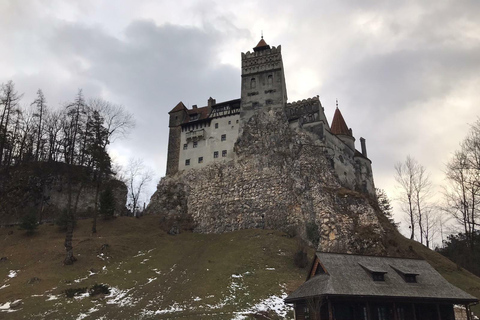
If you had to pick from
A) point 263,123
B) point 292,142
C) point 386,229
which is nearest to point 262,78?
point 263,123

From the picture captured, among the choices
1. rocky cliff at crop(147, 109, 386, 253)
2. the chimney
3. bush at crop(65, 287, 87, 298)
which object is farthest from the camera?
the chimney

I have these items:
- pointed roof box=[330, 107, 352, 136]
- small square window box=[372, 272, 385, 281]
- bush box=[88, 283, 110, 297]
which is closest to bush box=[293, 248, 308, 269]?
small square window box=[372, 272, 385, 281]

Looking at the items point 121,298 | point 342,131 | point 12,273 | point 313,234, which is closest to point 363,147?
Answer: point 342,131

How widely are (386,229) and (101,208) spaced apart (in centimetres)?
3768

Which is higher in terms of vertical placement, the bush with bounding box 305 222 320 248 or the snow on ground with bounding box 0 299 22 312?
the bush with bounding box 305 222 320 248

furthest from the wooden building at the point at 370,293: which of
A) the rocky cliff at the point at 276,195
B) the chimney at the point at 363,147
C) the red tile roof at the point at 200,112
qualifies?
the red tile roof at the point at 200,112

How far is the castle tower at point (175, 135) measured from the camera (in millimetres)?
63031

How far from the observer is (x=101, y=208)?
52094 millimetres

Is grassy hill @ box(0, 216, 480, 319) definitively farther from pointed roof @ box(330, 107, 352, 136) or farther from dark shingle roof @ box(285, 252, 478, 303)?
pointed roof @ box(330, 107, 352, 136)

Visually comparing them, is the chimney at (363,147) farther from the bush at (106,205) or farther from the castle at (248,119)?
the bush at (106,205)

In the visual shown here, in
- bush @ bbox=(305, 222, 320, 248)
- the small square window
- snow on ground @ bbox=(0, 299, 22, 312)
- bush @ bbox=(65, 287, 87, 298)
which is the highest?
bush @ bbox=(305, 222, 320, 248)

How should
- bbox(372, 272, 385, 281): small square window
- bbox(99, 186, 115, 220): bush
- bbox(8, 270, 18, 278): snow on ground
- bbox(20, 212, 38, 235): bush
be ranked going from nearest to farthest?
1. bbox(372, 272, 385, 281): small square window
2. bbox(8, 270, 18, 278): snow on ground
3. bbox(20, 212, 38, 235): bush
4. bbox(99, 186, 115, 220): bush

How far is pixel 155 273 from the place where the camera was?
38.4m

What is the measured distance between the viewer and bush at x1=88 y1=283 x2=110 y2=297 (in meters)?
32.0
